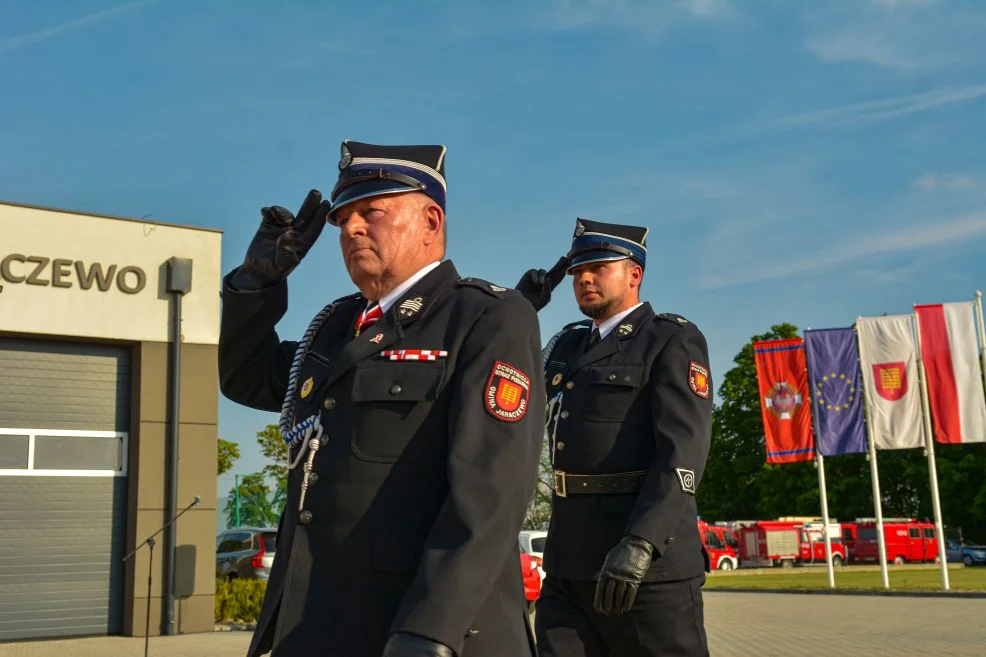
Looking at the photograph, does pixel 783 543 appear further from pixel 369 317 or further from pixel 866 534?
pixel 369 317

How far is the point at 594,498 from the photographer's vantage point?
16.1 ft

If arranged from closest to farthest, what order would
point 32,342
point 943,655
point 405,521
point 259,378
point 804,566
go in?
point 405,521 → point 259,378 → point 943,655 → point 32,342 → point 804,566

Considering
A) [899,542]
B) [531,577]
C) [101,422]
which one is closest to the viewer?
[101,422]

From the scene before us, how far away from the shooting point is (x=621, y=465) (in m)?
4.93

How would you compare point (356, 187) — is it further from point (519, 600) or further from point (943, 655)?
point (943, 655)

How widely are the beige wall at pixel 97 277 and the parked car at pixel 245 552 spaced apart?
18.7 ft

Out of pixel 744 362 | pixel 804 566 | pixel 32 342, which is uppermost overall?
pixel 744 362

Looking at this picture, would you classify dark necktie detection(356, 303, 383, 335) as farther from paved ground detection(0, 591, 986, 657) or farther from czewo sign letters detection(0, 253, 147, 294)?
czewo sign letters detection(0, 253, 147, 294)

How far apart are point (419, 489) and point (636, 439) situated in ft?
7.63

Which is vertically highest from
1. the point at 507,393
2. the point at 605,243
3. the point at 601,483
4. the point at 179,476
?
the point at 605,243

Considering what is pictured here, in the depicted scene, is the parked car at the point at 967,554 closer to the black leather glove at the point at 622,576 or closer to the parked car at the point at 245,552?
the parked car at the point at 245,552

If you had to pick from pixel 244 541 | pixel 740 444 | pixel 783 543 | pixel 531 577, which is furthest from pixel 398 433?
pixel 740 444

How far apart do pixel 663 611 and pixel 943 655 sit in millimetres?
8355

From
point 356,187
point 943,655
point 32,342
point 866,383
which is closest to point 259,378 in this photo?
point 356,187
